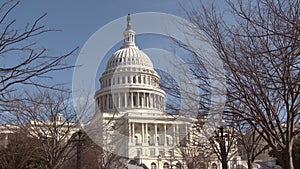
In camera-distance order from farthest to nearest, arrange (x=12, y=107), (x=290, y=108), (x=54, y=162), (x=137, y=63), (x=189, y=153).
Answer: (x=137, y=63)
(x=189, y=153)
(x=54, y=162)
(x=290, y=108)
(x=12, y=107)

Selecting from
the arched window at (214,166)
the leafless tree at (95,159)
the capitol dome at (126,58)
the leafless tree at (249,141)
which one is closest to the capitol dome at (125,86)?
the capitol dome at (126,58)

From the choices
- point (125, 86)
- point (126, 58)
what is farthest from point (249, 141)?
point (126, 58)

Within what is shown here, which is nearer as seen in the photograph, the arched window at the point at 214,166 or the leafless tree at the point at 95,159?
the leafless tree at the point at 95,159

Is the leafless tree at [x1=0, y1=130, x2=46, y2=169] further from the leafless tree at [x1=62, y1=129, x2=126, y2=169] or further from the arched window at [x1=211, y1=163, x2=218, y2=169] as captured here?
the arched window at [x1=211, y1=163, x2=218, y2=169]

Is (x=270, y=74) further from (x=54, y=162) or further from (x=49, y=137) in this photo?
(x=49, y=137)

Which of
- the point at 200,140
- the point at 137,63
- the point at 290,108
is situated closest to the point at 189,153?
the point at 200,140

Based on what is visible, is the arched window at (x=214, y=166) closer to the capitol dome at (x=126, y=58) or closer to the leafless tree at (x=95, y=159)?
the leafless tree at (x=95, y=159)

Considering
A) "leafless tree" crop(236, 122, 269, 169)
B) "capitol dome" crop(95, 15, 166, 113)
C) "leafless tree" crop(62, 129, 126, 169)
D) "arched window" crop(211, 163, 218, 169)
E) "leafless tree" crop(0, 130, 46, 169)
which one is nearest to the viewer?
"leafless tree" crop(236, 122, 269, 169)

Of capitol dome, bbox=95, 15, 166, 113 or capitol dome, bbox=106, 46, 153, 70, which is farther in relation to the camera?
capitol dome, bbox=106, 46, 153, 70

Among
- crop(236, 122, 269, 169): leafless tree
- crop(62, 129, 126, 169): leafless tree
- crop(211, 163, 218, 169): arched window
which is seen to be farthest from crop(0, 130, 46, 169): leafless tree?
crop(211, 163, 218, 169): arched window

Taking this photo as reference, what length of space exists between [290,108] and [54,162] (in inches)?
536

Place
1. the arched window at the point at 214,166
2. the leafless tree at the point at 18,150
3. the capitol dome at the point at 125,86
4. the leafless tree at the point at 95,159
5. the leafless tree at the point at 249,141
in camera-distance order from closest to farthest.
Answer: the leafless tree at the point at 249,141 → the leafless tree at the point at 18,150 → the leafless tree at the point at 95,159 → the arched window at the point at 214,166 → the capitol dome at the point at 125,86

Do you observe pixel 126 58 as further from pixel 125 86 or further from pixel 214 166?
pixel 214 166

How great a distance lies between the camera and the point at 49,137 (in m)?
22.6
